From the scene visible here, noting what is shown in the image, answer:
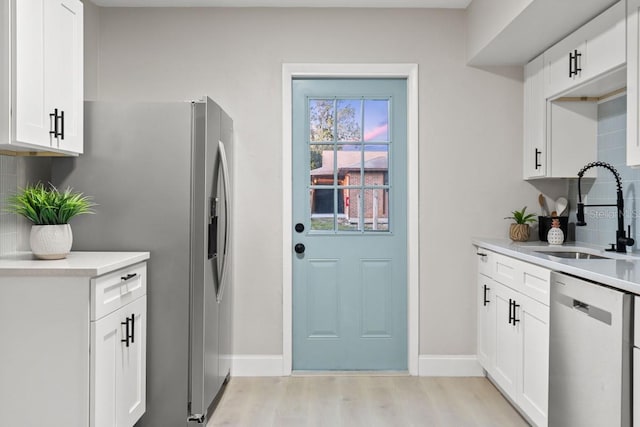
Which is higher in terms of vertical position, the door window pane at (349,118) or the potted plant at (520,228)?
the door window pane at (349,118)

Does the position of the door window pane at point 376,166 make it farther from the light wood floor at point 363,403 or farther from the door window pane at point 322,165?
the light wood floor at point 363,403

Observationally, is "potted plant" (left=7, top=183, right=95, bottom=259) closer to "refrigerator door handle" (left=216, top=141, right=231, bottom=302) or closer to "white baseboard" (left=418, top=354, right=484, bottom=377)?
"refrigerator door handle" (left=216, top=141, right=231, bottom=302)

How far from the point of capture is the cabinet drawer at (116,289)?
2.18 m

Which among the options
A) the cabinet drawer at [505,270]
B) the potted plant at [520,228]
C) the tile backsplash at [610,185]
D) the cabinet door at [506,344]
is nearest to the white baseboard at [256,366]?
the cabinet door at [506,344]

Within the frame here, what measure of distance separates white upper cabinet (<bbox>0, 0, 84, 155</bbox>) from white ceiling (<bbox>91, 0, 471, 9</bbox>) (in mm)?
1092

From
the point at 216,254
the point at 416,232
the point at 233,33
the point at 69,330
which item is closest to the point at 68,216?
the point at 69,330

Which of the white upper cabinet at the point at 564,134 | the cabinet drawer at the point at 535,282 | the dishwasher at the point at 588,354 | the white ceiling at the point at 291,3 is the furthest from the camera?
the white ceiling at the point at 291,3

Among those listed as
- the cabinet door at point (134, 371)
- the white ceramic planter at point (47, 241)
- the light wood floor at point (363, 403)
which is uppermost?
the white ceramic planter at point (47, 241)

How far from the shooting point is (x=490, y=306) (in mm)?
3418

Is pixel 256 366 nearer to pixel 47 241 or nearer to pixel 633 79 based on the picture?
pixel 47 241

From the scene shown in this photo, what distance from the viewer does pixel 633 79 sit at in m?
2.34

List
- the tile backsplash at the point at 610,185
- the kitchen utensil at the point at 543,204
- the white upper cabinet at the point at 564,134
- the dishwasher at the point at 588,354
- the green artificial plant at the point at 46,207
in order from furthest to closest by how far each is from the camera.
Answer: the kitchen utensil at the point at 543,204, the white upper cabinet at the point at 564,134, the tile backsplash at the point at 610,185, the green artificial plant at the point at 46,207, the dishwasher at the point at 588,354

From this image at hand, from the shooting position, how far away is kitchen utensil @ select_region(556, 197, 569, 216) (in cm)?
362

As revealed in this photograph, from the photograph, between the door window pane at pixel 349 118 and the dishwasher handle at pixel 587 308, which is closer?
the dishwasher handle at pixel 587 308
